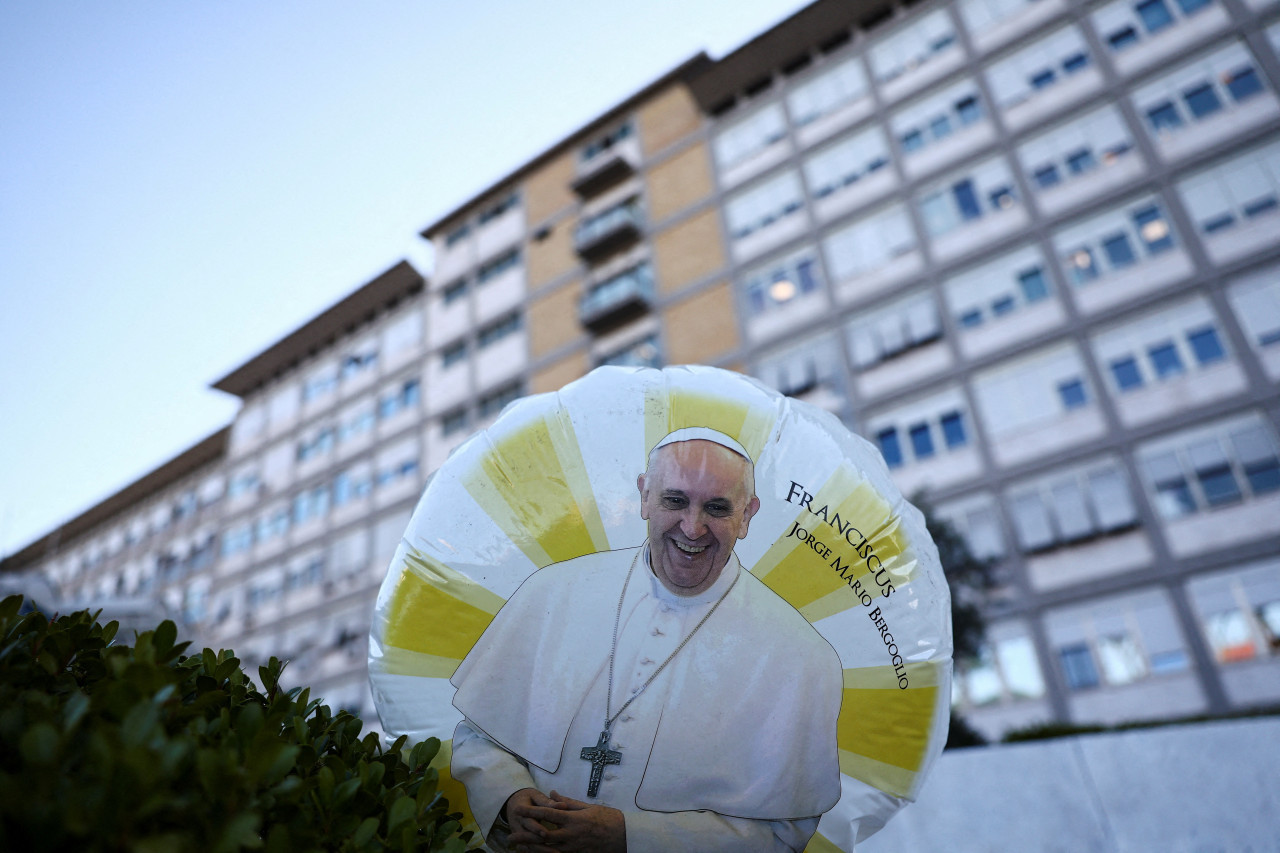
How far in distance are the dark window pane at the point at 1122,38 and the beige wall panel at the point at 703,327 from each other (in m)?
12.3

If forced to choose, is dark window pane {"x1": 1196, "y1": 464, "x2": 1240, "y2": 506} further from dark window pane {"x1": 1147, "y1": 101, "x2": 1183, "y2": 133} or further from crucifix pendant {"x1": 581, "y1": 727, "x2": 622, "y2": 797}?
crucifix pendant {"x1": 581, "y1": 727, "x2": 622, "y2": 797}

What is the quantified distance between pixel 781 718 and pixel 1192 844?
4.51m

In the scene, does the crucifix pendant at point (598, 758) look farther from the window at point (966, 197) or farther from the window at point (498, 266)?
the window at point (498, 266)

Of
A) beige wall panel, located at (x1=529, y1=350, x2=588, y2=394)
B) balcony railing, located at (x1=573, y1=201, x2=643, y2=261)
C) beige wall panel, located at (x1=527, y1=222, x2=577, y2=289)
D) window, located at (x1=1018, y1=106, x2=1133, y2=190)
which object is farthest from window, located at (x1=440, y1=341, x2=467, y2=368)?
window, located at (x1=1018, y1=106, x2=1133, y2=190)

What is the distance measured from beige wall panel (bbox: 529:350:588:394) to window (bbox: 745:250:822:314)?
6593 millimetres

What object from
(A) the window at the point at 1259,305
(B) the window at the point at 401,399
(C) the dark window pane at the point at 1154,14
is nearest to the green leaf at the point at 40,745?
(A) the window at the point at 1259,305

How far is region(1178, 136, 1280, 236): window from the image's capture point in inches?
722

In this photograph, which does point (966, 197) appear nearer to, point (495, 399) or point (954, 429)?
point (954, 429)

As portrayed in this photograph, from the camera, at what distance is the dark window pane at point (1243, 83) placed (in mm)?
19016

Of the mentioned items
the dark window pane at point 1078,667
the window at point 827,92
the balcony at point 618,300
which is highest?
the window at point 827,92

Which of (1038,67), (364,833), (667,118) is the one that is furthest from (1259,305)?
(364,833)

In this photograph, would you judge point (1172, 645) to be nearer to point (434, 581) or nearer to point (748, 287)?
point (748, 287)

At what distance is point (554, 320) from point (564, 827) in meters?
27.3

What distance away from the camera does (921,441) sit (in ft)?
68.4
